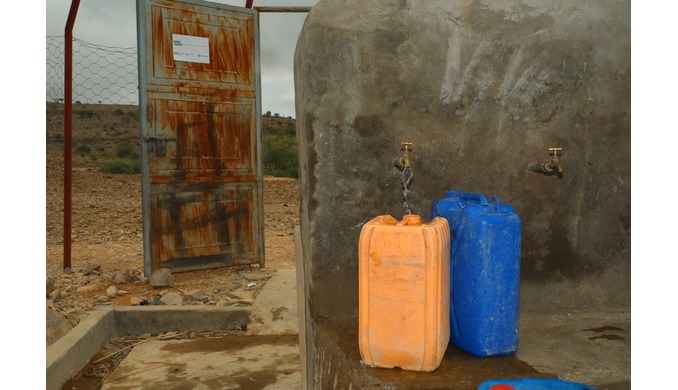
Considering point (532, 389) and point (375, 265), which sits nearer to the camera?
point (532, 389)

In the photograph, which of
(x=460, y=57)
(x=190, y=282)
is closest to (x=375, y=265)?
(x=460, y=57)

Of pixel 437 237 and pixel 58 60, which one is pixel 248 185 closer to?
pixel 58 60

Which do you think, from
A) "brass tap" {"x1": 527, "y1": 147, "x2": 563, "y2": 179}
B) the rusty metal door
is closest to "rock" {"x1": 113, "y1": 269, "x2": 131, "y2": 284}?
the rusty metal door

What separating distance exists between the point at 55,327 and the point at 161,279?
144 cm

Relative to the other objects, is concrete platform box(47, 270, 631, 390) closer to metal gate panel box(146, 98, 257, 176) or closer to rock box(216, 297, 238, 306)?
rock box(216, 297, 238, 306)

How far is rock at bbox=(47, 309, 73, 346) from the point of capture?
11.3 ft

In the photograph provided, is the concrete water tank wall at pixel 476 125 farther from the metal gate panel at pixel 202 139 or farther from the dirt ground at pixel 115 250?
the metal gate panel at pixel 202 139

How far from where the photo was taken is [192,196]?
5.44 meters

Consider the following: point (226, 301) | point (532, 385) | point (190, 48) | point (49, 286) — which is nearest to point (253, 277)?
point (226, 301)

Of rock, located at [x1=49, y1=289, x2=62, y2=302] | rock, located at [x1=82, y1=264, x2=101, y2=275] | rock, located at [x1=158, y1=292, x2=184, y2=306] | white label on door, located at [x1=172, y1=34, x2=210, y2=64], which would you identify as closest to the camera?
rock, located at [x1=158, y1=292, x2=184, y2=306]

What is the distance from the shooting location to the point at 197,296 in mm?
4574

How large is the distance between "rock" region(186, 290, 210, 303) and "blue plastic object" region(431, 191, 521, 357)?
314 centimetres

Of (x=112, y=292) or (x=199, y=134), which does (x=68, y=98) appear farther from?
(x=112, y=292)

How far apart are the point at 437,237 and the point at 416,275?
14cm
